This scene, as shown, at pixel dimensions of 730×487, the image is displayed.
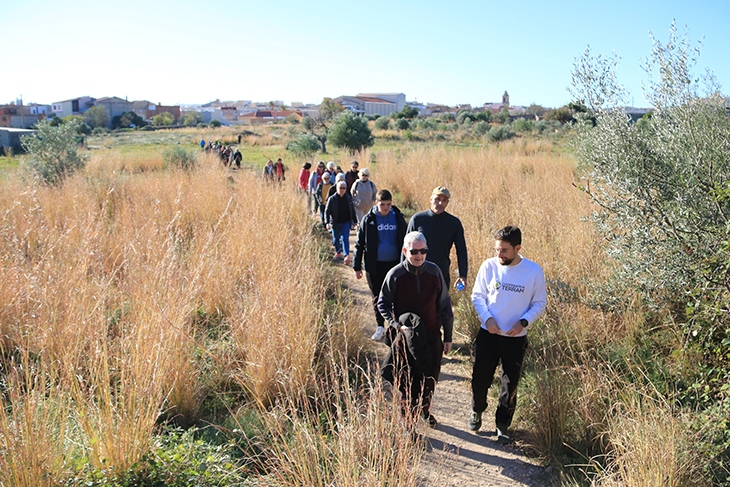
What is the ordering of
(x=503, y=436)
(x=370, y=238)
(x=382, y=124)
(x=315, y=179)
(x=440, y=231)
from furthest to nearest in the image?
1. (x=382, y=124)
2. (x=315, y=179)
3. (x=370, y=238)
4. (x=440, y=231)
5. (x=503, y=436)

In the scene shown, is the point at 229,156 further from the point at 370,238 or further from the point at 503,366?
the point at 503,366

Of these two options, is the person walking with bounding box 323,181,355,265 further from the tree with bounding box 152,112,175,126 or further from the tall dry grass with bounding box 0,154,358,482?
the tree with bounding box 152,112,175,126

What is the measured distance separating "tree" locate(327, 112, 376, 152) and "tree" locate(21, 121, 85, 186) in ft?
43.0

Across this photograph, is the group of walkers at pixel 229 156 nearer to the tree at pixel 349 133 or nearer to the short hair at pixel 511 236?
the tree at pixel 349 133

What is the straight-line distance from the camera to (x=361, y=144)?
24.3 m

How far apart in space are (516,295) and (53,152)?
14.9 meters

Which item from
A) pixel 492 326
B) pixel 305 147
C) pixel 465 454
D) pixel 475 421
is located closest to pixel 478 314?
pixel 492 326

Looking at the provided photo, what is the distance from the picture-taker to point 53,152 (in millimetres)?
13477

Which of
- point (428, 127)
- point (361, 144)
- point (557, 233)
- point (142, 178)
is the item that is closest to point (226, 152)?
point (361, 144)

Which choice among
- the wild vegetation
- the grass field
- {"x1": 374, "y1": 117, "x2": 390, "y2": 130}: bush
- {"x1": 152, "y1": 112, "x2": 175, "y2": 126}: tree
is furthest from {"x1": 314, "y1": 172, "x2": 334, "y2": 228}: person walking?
{"x1": 152, "y1": 112, "x2": 175, "y2": 126}: tree

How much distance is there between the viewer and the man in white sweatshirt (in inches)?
140

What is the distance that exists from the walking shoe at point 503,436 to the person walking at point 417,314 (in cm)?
54

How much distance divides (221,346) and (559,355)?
3.37 m

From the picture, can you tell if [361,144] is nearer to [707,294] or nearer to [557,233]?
[557,233]
